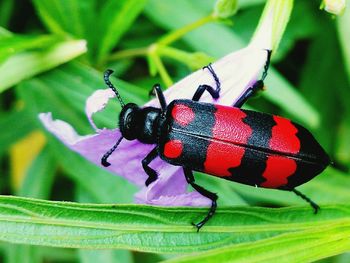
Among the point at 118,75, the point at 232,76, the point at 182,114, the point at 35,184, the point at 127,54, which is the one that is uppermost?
the point at 232,76

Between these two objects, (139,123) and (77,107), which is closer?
(139,123)

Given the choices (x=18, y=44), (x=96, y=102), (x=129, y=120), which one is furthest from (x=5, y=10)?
(x=96, y=102)

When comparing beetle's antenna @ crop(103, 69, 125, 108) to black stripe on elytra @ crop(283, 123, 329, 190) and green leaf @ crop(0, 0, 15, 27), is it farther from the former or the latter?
green leaf @ crop(0, 0, 15, 27)

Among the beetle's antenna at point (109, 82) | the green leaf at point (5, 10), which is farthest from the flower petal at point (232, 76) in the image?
the green leaf at point (5, 10)

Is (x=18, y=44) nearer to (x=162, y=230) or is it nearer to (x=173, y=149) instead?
(x=173, y=149)

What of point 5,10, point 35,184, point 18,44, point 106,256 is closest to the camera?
point 18,44

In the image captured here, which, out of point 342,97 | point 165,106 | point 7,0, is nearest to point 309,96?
point 342,97

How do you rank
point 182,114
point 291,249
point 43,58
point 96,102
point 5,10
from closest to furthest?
1. point 291,249
2. point 96,102
3. point 182,114
4. point 43,58
5. point 5,10
